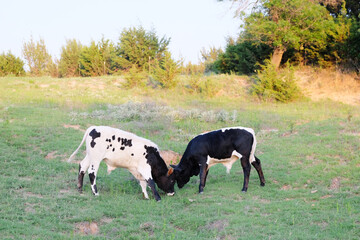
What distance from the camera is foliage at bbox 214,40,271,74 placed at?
26.9 m

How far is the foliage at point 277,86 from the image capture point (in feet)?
71.1

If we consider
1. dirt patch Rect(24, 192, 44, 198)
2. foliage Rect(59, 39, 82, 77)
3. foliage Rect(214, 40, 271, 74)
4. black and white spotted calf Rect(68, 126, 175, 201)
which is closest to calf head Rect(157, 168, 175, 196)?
black and white spotted calf Rect(68, 126, 175, 201)

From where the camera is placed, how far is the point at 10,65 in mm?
35875

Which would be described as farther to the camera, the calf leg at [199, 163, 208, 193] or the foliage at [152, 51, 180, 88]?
the foliage at [152, 51, 180, 88]

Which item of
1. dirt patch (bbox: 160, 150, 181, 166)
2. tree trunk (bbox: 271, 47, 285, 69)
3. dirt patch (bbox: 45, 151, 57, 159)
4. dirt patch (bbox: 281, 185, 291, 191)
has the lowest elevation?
dirt patch (bbox: 281, 185, 291, 191)

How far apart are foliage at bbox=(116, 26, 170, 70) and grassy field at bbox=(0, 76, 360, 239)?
1199 centimetres

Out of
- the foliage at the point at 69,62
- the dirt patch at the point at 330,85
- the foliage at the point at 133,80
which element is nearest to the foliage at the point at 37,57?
the foliage at the point at 69,62

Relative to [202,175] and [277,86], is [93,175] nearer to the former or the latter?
[202,175]

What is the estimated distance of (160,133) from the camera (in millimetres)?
14898

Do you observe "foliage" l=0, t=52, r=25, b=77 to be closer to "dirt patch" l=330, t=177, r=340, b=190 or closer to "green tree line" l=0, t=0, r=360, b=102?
"green tree line" l=0, t=0, r=360, b=102

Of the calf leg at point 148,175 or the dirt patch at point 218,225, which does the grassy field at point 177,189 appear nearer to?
the dirt patch at point 218,225

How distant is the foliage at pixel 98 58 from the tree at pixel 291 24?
43.7 feet

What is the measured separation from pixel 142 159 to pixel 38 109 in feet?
32.7

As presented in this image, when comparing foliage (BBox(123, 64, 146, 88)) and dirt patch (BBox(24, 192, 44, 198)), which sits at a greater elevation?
foliage (BBox(123, 64, 146, 88))
